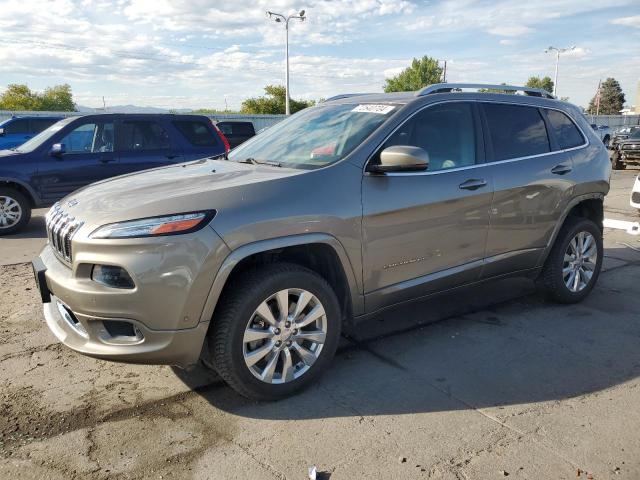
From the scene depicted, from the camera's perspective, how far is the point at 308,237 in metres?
3.13

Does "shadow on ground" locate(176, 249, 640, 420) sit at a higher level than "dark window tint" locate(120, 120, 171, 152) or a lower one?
lower

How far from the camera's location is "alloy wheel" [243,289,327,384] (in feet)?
10.1

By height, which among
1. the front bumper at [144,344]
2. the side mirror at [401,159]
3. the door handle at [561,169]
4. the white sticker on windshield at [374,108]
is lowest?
the front bumper at [144,344]

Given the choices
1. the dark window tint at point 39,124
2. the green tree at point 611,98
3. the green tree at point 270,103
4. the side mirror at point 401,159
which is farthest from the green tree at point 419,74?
the side mirror at point 401,159

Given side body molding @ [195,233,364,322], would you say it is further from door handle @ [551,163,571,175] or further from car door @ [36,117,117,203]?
car door @ [36,117,117,203]

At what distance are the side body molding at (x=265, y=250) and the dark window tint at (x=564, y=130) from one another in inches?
99.1

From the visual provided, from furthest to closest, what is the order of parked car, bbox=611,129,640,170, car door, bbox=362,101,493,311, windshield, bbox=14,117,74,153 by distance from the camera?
parked car, bbox=611,129,640,170
windshield, bbox=14,117,74,153
car door, bbox=362,101,493,311

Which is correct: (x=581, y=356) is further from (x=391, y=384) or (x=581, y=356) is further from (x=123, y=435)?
(x=123, y=435)

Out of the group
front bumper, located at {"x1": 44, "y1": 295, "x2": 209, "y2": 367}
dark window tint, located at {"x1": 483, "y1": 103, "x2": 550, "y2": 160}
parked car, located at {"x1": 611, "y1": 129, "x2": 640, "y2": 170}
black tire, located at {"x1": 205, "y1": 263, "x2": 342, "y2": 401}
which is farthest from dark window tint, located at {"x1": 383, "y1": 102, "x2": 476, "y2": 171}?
parked car, located at {"x1": 611, "y1": 129, "x2": 640, "y2": 170}

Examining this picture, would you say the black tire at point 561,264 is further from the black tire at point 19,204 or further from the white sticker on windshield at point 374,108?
the black tire at point 19,204

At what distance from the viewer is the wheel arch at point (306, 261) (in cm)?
289

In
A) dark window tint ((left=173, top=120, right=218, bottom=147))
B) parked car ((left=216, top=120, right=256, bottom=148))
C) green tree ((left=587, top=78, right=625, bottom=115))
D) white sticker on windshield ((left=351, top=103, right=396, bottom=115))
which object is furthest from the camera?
green tree ((left=587, top=78, right=625, bottom=115))

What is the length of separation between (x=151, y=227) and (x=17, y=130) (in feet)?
45.1

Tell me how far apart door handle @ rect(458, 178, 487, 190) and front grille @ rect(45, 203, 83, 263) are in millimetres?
2497
